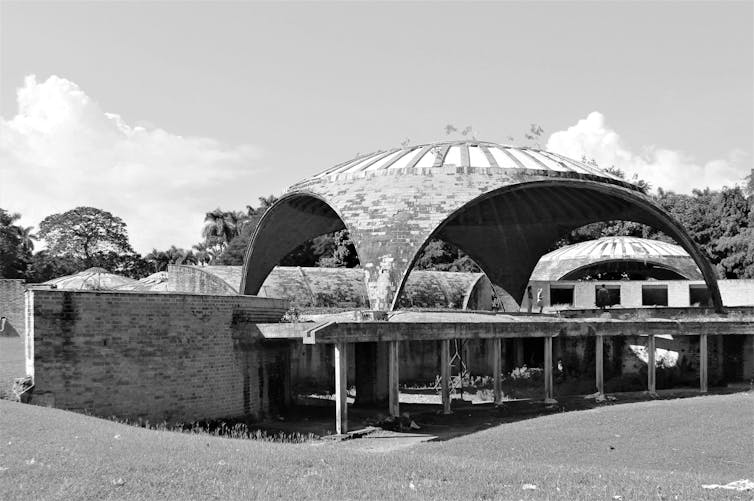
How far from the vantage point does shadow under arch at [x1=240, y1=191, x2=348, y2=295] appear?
3341 cm

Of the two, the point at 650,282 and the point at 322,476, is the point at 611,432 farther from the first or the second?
the point at 650,282

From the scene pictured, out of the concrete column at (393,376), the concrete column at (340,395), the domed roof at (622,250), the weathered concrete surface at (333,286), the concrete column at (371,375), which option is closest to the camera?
the concrete column at (340,395)

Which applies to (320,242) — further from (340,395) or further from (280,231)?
(340,395)

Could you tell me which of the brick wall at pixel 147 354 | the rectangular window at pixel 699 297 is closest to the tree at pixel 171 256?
the rectangular window at pixel 699 297

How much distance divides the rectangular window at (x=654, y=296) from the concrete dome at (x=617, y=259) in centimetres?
176

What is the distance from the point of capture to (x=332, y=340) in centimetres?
1861

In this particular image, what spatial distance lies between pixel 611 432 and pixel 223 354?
8827mm

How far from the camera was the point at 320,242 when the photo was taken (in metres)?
58.7

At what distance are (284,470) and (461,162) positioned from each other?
20.1 m

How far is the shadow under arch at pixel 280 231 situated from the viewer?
33.4m

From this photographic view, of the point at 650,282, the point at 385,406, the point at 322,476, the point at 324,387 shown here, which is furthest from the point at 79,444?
the point at 650,282

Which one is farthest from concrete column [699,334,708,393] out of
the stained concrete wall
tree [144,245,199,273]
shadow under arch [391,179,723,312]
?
tree [144,245,199,273]

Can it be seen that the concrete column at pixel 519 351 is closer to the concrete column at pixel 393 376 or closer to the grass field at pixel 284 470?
the concrete column at pixel 393 376

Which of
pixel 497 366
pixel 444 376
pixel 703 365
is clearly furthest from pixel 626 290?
pixel 444 376
